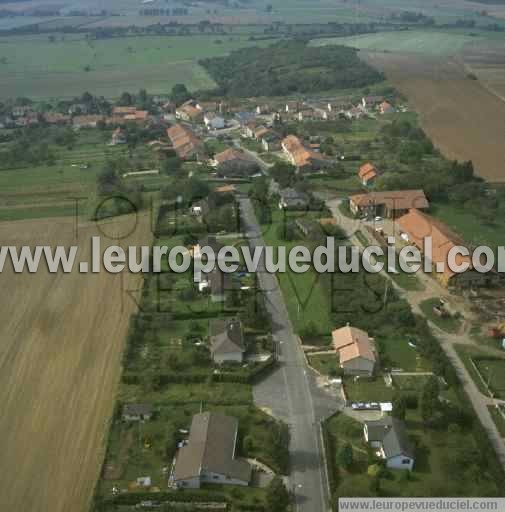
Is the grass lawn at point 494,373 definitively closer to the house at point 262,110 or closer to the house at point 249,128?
the house at point 249,128

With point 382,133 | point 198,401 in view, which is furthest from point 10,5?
point 198,401

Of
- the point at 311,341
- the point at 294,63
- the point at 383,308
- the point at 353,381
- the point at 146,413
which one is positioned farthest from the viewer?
the point at 294,63

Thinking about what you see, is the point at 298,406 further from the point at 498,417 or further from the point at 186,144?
the point at 186,144

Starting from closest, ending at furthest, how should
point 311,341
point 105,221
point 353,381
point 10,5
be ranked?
point 353,381, point 311,341, point 105,221, point 10,5

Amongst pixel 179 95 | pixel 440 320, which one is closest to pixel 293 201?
pixel 440 320

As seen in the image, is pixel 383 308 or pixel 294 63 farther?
pixel 294 63

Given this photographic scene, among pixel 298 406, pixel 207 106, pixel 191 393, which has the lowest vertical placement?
pixel 191 393

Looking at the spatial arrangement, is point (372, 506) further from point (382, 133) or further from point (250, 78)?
point (250, 78)
